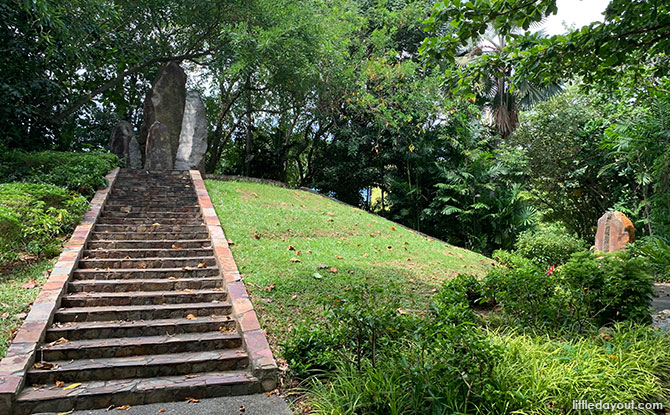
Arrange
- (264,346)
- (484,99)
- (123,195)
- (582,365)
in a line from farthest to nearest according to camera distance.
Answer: (484,99)
(123,195)
(264,346)
(582,365)

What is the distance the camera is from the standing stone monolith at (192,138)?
1271cm

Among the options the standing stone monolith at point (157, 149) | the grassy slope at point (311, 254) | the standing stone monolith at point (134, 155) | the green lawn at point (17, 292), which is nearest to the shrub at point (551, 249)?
the grassy slope at point (311, 254)

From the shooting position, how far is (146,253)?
6383mm

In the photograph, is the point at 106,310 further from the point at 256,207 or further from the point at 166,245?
the point at 256,207

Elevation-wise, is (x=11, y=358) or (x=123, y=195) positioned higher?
(x=123, y=195)

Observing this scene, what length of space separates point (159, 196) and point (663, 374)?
930 cm

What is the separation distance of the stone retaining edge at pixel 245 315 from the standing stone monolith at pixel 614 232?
28.8 feet

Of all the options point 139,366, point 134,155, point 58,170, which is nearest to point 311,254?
point 139,366

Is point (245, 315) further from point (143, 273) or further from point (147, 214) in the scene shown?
point (147, 214)

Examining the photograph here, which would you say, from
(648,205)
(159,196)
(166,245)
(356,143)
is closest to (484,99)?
(356,143)

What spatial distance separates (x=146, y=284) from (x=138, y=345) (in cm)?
140

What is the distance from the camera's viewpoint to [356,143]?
15.1 meters

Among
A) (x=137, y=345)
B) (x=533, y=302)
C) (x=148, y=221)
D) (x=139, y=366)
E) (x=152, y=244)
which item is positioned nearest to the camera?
(x=139, y=366)

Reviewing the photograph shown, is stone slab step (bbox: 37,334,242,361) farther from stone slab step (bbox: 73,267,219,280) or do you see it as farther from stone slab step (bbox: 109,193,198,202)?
stone slab step (bbox: 109,193,198,202)
